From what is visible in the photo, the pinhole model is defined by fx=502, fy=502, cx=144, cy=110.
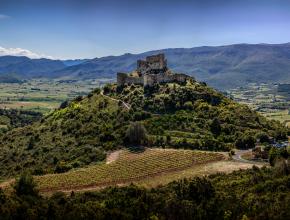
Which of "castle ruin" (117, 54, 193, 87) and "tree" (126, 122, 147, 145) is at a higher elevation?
"castle ruin" (117, 54, 193, 87)

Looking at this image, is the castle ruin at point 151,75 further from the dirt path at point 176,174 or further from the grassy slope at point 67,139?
the dirt path at point 176,174

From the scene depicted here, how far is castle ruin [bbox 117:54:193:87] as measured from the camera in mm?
152875

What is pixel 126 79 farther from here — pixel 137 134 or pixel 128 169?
pixel 128 169

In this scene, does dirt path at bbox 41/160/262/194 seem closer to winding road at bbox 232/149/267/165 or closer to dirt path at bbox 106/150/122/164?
winding road at bbox 232/149/267/165

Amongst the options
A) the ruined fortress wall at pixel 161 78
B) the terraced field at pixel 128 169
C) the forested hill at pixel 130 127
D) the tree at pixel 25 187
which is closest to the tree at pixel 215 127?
the forested hill at pixel 130 127

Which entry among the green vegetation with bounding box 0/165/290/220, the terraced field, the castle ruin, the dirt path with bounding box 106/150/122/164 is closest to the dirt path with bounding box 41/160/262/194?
the terraced field

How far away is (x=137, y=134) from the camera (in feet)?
365

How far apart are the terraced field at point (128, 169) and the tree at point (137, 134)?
218 inches

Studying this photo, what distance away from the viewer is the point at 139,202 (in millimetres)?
69125

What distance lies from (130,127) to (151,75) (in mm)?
44327

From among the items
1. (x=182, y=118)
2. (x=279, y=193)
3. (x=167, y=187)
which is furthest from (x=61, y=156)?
(x=279, y=193)

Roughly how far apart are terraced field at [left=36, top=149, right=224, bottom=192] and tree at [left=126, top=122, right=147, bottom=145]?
555cm

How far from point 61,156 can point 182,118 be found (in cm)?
3235

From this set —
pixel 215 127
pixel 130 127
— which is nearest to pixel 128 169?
pixel 130 127
